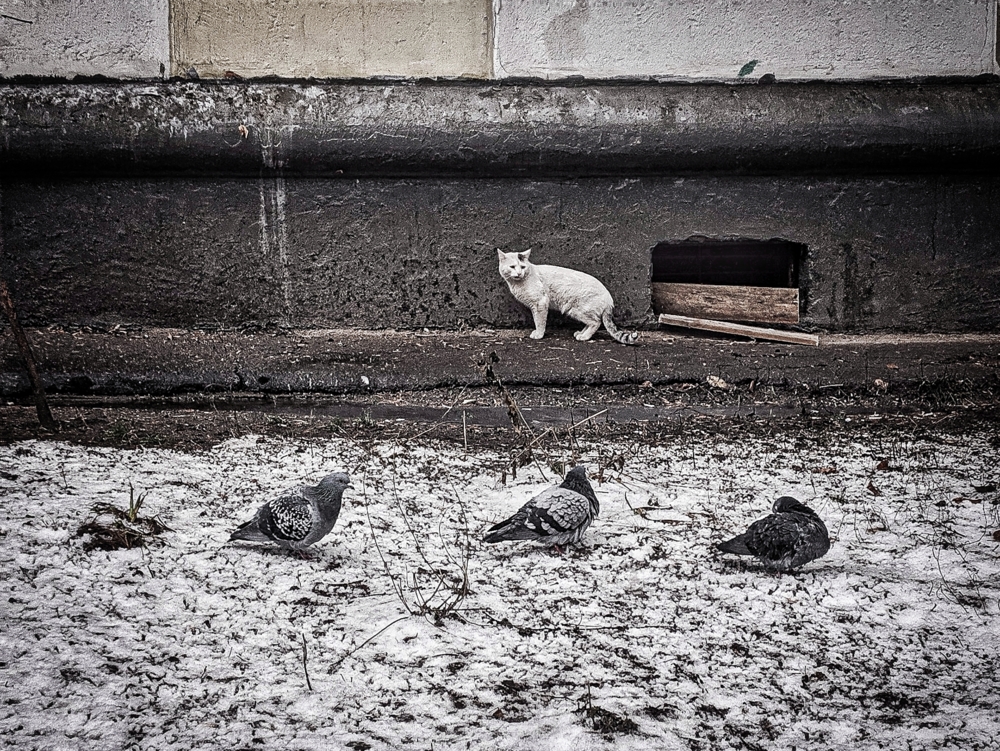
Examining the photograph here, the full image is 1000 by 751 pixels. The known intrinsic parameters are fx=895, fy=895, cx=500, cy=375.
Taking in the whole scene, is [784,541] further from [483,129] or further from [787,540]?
[483,129]

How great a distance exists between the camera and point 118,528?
2.66 m

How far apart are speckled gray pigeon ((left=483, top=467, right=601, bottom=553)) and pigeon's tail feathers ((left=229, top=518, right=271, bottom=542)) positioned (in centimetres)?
67

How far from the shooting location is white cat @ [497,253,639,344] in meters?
4.87

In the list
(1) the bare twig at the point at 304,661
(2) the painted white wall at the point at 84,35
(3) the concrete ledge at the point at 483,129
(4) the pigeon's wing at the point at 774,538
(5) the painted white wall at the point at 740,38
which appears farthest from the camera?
(5) the painted white wall at the point at 740,38

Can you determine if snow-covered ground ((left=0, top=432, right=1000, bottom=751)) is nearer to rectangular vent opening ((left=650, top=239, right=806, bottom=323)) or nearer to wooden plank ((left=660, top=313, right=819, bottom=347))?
wooden plank ((left=660, top=313, right=819, bottom=347))

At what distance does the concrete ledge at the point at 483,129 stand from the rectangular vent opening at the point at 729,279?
61 centimetres

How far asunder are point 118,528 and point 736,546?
5.98 feet

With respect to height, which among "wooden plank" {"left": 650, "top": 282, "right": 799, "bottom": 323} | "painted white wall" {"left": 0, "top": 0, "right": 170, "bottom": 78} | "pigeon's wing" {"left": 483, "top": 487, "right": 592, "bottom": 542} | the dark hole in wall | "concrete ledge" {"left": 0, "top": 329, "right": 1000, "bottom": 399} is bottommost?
"pigeon's wing" {"left": 483, "top": 487, "right": 592, "bottom": 542}

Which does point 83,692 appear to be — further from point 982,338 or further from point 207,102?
point 982,338

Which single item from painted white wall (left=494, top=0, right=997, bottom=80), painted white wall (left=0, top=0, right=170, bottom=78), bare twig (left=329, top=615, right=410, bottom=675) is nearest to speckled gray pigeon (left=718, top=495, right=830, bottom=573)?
bare twig (left=329, top=615, right=410, bottom=675)

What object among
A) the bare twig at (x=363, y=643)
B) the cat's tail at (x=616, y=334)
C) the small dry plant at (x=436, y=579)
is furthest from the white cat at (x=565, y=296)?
the bare twig at (x=363, y=643)

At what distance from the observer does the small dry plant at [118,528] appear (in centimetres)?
262

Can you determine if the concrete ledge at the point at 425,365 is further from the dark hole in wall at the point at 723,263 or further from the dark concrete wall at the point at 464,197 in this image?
the dark hole in wall at the point at 723,263

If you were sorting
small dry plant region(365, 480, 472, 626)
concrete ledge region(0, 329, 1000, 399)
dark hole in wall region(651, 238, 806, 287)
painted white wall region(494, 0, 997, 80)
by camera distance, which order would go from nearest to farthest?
small dry plant region(365, 480, 472, 626) < concrete ledge region(0, 329, 1000, 399) < painted white wall region(494, 0, 997, 80) < dark hole in wall region(651, 238, 806, 287)
